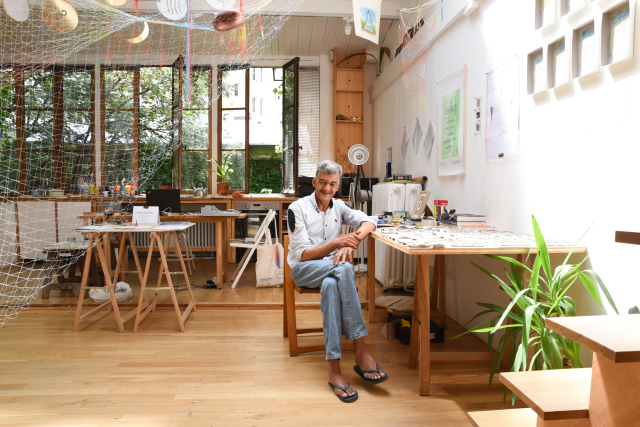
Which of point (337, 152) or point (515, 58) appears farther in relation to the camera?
point (337, 152)

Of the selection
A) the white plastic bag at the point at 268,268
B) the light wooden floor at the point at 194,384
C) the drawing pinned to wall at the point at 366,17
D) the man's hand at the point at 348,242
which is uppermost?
the drawing pinned to wall at the point at 366,17

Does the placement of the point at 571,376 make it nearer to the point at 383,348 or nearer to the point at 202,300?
the point at 383,348

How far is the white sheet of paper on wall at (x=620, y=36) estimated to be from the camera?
63.6 inches

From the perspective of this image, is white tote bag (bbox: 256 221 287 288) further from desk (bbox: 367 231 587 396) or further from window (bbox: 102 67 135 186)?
window (bbox: 102 67 135 186)

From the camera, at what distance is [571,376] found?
1.22 meters

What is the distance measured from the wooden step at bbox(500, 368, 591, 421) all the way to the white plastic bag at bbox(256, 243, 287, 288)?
126 inches

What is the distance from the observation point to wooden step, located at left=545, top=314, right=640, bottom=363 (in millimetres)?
797

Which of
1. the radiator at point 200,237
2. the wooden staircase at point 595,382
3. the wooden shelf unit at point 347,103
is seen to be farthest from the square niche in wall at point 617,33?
the radiator at point 200,237

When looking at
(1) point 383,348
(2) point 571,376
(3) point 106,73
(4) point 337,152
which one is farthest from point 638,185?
(3) point 106,73

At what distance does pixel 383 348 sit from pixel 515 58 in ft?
6.14

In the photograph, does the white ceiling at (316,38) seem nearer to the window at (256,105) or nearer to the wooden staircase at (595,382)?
the window at (256,105)

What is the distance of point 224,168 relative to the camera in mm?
6340

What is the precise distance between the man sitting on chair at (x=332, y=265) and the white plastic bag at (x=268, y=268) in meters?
1.69

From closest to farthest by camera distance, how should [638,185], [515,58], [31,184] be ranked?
[638,185], [515,58], [31,184]
